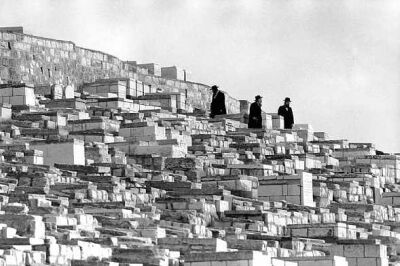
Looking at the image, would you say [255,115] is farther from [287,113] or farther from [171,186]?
[171,186]

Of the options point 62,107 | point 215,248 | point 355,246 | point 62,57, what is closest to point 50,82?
point 62,57

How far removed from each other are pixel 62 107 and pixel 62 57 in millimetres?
6212

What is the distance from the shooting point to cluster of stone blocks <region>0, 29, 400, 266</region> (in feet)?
94.0

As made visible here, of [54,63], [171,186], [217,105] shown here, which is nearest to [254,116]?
[217,105]

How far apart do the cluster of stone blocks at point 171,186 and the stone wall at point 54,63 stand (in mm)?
157

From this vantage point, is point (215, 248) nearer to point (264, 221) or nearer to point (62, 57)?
point (264, 221)

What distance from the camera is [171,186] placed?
3769cm

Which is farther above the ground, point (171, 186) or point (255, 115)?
point (255, 115)

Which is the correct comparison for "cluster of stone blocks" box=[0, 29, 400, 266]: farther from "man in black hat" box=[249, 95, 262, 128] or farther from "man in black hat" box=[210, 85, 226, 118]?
"man in black hat" box=[249, 95, 262, 128]

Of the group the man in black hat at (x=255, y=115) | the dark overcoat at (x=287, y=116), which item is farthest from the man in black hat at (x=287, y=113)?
the man in black hat at (x=255, y=115)

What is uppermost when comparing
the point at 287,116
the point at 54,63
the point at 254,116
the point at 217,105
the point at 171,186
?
the point at 54,63

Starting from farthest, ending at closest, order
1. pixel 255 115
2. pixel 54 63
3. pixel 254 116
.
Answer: pixel 54 63, pixel 255 115, pixel 254 116

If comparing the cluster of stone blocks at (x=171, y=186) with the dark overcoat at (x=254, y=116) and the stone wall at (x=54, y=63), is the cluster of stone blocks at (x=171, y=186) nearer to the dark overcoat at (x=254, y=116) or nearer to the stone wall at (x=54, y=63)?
the stone wall at (x=54, y=63)

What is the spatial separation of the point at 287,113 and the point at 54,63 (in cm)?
725
